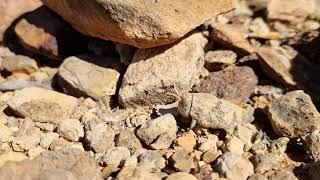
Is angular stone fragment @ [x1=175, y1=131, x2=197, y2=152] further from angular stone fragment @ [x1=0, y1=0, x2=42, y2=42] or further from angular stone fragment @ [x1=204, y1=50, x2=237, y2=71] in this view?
angular stone fragment @ [x1=0, y1=0, x2=42, y2=42]

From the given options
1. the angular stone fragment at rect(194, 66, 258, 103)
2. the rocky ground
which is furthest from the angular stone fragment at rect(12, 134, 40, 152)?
the angular stone fragment at rect(194, 66, 258, 103)

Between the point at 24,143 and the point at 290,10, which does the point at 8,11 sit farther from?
the point at 290,10

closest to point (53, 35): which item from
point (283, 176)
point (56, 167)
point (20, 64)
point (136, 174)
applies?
point (20, 64)

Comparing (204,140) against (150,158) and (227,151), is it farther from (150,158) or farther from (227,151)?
(150,158)

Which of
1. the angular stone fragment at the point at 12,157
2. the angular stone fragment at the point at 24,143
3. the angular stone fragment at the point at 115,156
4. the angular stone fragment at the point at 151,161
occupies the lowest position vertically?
the angular stone fragment at the point at 12,157

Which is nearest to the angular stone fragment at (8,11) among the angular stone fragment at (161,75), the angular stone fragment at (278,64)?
the angular stone fragment at (161,75)

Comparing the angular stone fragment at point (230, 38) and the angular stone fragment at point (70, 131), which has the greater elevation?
the angular stone fragment at point (230, 38)

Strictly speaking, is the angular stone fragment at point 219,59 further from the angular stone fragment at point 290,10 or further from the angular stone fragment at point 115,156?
the angular stone fragment at point 115,156
